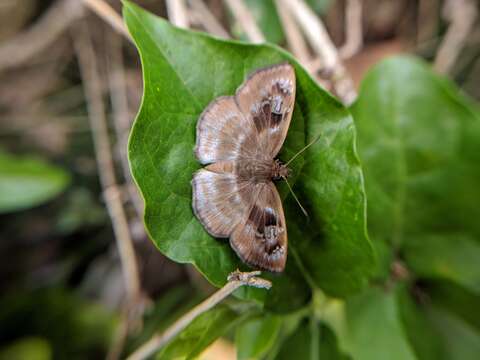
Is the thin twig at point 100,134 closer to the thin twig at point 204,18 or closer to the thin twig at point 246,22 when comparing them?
the thin twig at point 204,18

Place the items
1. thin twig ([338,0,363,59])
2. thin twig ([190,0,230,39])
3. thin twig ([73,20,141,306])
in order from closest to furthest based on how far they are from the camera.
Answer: thin twig ([190,0,230,39]), thin twig ([73,20,141,306]), thin twig ([338,0,363,59])

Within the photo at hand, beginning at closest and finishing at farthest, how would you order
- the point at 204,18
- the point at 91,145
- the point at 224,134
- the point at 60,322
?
1. the point at 224,134
2. the point at 204,18
3. the point at 60,322
4. the point at 91,145

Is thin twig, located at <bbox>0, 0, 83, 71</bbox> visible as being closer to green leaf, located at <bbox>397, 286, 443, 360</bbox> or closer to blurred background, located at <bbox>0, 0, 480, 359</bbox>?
blurred background, located at <bbox>0, 0, 480, 359</bbox>

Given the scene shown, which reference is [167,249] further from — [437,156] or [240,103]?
[437,156]

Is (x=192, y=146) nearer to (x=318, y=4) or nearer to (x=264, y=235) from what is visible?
(x=264, y=235)

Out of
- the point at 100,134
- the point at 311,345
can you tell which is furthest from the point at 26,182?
the point at 311,345

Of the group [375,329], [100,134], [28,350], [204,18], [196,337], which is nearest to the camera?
[196,337]

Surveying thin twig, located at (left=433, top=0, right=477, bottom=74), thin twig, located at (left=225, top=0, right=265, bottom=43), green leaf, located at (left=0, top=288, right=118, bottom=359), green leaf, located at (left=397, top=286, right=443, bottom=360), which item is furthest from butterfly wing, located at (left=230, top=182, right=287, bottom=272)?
thin twig, located at (left=433, top=0, right=477, bottom=74)

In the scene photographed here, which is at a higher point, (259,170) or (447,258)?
(259,170)
